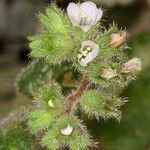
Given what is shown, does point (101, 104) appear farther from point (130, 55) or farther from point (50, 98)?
point (130, 55)

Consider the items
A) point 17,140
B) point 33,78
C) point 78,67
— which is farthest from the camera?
point 33,78

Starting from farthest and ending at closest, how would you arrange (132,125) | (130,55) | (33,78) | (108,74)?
(130,55), (132,125), (33,78), (108,74)

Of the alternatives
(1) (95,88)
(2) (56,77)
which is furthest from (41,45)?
(2) (56,77)

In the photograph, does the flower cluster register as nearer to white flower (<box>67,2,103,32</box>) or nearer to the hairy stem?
white flower (<box>67,2,103,32</box>)

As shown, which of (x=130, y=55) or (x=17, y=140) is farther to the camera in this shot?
(x=130, y=55)

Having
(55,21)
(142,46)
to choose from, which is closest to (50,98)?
(55,21)

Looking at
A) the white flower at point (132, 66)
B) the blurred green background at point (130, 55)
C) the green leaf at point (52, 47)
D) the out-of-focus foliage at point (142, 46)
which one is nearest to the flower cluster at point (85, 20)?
the green leaf at point (52, 47)
